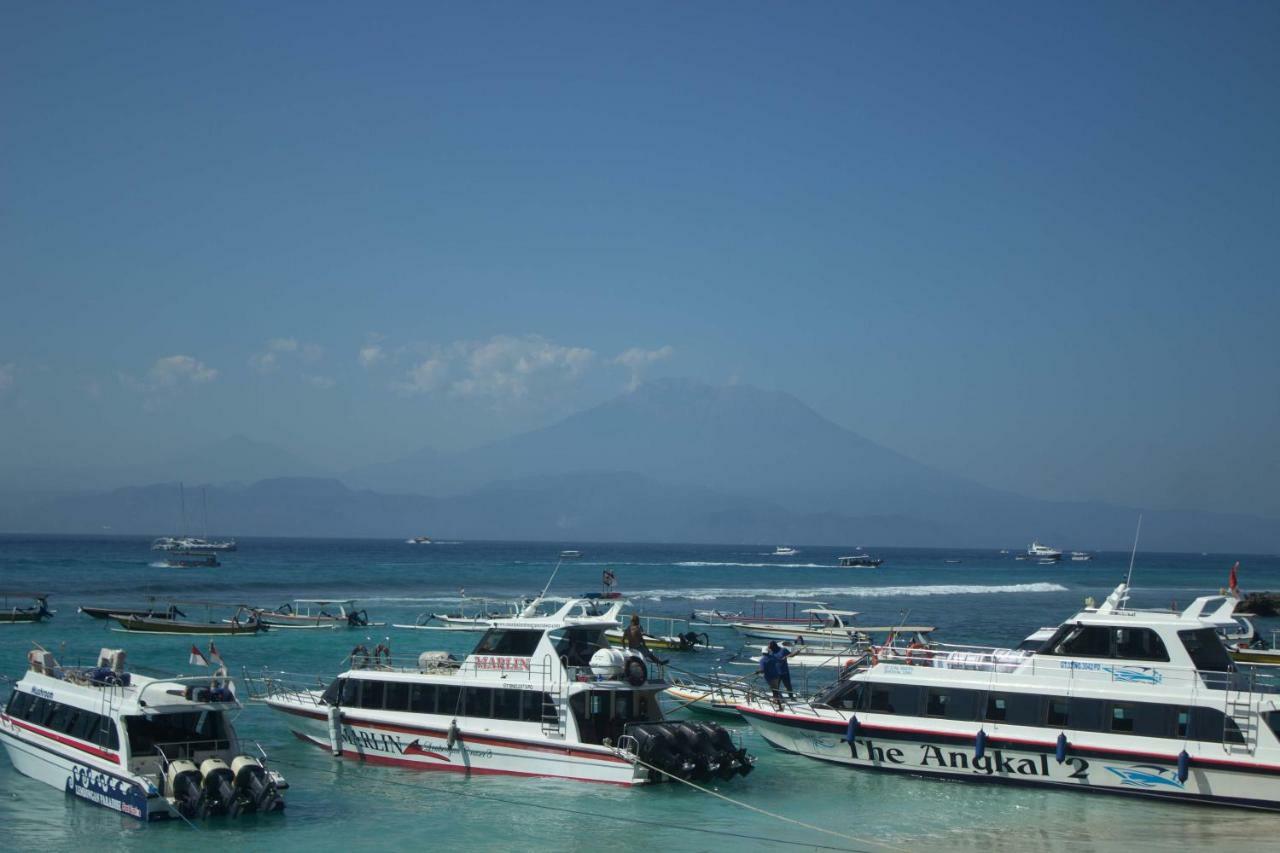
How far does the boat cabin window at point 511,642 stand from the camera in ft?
77.7

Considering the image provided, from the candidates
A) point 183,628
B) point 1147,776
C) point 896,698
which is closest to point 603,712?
point 896,698

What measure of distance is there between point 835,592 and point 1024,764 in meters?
77.5

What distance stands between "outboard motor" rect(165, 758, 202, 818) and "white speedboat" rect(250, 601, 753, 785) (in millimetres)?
5715

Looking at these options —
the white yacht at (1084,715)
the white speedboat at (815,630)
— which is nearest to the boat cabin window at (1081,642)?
the white yacht at (1084,715)

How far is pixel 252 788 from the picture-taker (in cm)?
1909

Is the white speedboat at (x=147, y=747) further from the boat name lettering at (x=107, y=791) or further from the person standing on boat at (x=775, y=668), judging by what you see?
the person standing on boat at (x=775, y=668)

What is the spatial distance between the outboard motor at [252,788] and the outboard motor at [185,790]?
1.95 ft

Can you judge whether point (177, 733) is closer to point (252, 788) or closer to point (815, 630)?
point (252, 788)

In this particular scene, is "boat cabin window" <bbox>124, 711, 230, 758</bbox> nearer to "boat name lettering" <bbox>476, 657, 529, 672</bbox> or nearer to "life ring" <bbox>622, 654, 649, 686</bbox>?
"boat name lettering" <bbox>476, 657, 529, 672</bbox>

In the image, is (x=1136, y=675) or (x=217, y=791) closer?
(x=217, y=791)

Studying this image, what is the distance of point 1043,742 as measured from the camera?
2217 centimetres

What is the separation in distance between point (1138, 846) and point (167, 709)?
15764 millimetres

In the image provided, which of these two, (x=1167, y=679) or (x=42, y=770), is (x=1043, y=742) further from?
(x=42, y=770)

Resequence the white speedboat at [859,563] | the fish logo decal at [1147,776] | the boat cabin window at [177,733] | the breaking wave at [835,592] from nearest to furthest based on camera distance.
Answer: the boat cabin window at [177,733] < the fish logo decal at [1147,776] < the breaking wave at [835,592] < the white speedboat at [859,563]
